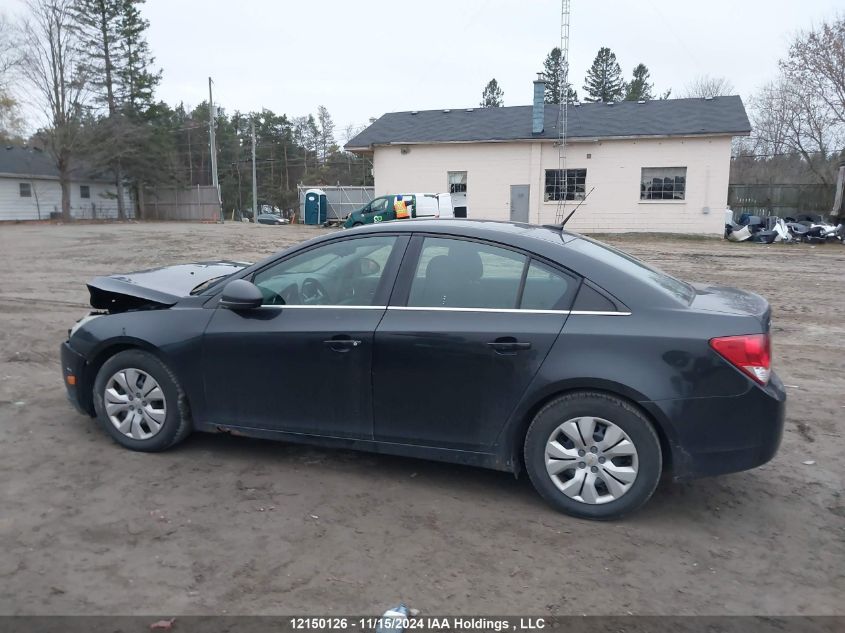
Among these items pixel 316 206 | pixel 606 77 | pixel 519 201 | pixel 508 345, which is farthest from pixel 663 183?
pixel 606 77

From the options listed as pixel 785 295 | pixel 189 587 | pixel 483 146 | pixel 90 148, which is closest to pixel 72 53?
pixel 90 148

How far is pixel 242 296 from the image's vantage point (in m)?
4.09

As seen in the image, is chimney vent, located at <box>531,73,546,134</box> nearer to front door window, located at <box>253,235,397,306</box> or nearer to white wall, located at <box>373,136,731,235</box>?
white wall, located at <box>373,136,731,235</box>

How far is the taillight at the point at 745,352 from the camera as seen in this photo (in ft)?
11.2

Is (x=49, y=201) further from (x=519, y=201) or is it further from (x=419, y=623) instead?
(x=419, y=623)

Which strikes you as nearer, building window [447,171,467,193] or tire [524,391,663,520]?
tire [524,391,663,520]

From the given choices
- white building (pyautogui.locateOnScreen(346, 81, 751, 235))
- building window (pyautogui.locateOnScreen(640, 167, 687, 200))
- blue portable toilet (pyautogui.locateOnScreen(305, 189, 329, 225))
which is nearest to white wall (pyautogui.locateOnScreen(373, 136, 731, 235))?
white building (pyautogui.locateOnScreen(346, 81, 751, 235))

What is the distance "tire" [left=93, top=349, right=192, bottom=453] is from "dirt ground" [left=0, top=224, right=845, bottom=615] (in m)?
0.13

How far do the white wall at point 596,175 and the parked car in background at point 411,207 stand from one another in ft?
7.41

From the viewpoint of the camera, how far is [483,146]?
3098 cm

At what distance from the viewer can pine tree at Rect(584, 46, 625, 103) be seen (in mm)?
64562

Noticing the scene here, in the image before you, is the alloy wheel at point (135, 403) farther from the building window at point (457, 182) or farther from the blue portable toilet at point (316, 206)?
the blue portable toilet at point (316, 206)

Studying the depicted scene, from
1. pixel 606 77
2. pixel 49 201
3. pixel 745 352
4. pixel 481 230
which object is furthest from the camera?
pixel 606 77

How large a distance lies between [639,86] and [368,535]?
69.1 metres
